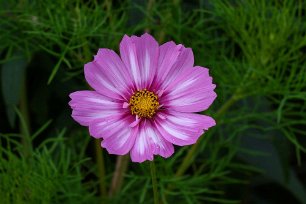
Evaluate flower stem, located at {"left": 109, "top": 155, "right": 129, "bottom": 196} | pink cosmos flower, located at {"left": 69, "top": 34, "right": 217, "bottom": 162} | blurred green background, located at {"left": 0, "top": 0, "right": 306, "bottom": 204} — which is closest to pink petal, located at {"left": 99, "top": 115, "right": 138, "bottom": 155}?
pink cosmos flower, located at {"left": 69, "top": 34, "right": 217, "bottom": 162}

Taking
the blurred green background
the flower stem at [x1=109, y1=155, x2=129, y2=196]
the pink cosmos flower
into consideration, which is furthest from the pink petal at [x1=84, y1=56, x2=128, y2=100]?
the flower stem at [x1=109, y1=155, x2=129, y2=196]

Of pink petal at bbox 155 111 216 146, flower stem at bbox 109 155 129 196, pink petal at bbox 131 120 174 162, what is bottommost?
flower stem at bbox 109 155 129 196

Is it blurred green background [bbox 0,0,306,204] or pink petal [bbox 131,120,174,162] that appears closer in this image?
pink petal [bbox 131,120,174,162]

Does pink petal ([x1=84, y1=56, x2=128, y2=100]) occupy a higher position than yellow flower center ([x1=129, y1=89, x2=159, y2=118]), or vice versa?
pink petal ([x1=84, y1=56, x2=128, y2=100])

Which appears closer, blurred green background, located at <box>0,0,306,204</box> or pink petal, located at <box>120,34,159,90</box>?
pink petal, located at <box>120,34,159,90</box>

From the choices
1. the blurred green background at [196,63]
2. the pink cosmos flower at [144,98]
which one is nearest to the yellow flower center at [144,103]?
the pink cosmos flower at [144,98]

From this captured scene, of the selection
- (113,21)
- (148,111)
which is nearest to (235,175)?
(113,21)

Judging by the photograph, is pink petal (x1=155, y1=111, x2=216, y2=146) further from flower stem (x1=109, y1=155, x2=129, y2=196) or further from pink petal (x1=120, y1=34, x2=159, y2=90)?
flower stem (x1=109, y1=155, x2=129, y2=196)

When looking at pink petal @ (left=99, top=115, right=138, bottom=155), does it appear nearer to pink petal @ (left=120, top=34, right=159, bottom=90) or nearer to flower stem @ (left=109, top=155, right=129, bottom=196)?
pink petal @ (left=120, top=34, right=159, bottom=90)
